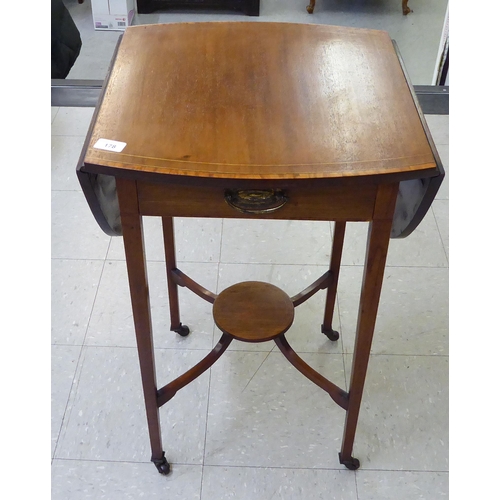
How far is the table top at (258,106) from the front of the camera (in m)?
0.87

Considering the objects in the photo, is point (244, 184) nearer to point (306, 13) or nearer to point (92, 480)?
point (92, 480)

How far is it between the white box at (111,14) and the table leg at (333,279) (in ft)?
4.93

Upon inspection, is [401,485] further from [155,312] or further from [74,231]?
[74,231]

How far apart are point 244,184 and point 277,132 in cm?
12

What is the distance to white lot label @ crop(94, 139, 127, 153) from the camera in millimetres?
880

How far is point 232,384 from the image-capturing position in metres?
1.54

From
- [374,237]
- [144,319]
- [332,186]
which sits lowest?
[144,319]

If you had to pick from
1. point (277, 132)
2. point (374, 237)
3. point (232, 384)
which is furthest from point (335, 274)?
point (277, 132)

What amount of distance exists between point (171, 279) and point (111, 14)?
1.40 m

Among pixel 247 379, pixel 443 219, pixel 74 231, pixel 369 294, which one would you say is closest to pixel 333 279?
pixel 247 379

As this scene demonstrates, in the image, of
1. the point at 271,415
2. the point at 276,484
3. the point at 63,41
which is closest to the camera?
the point at 276,484

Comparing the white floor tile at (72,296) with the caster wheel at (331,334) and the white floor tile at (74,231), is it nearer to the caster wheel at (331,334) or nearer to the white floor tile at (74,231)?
the white floor tile at (74,231)

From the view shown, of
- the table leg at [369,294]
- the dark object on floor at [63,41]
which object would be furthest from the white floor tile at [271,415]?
the dark object on floor at [63,41]

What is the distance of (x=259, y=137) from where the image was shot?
909 mm
